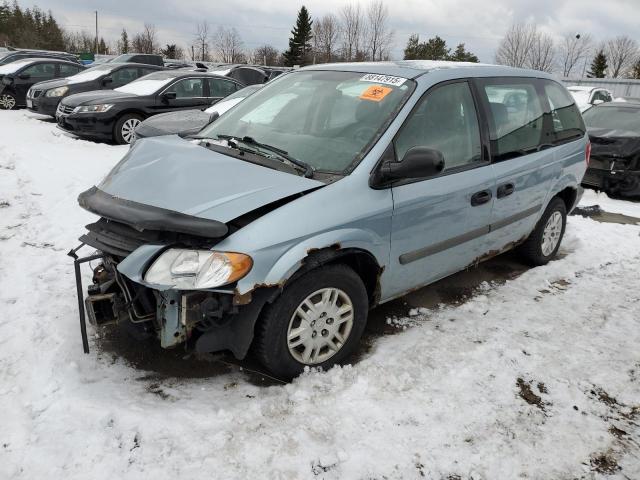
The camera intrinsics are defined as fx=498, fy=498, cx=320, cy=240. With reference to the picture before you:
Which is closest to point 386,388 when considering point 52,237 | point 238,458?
point 238,458

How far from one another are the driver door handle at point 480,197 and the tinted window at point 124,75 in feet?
37.4

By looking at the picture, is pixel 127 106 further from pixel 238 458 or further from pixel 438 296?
pixel 238 458

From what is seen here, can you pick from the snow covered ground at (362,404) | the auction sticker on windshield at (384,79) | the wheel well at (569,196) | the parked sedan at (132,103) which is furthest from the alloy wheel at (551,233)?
the parked sedan at (132,103)

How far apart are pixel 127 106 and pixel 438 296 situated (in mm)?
7843

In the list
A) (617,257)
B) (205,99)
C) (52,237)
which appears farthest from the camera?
(205,99)

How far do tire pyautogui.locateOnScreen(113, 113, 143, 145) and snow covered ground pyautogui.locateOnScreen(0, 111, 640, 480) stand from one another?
612 centimetres

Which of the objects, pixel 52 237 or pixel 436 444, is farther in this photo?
pixel 52 237

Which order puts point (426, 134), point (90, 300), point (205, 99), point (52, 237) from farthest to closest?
Answer: point (205, 99)
point (52, 237)
point (426, 134)
point (90, 300)

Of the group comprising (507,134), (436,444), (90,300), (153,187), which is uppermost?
(507,134)

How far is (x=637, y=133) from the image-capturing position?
26.2 feet

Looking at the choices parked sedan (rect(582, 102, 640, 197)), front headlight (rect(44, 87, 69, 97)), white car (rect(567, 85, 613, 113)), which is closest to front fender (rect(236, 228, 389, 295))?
parked sedan (rect(582, 102, 640, 197))

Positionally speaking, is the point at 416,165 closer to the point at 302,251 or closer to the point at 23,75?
the point at 302,251

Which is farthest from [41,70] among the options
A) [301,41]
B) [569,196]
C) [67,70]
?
[301,41]

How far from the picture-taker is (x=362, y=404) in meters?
2.62
